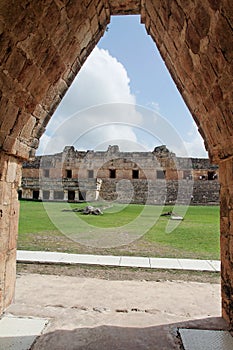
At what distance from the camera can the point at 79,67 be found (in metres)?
3.93

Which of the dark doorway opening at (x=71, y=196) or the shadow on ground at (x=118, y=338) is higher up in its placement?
the dark doorway opening at (x=71, y=196)

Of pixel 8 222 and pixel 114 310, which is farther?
pixel 114 310

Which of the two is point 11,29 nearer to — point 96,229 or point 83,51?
point 83,51

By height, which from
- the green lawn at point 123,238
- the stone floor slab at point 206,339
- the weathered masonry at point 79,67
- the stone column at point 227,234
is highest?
the weathered masonry at point 79,67

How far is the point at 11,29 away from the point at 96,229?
851 cm

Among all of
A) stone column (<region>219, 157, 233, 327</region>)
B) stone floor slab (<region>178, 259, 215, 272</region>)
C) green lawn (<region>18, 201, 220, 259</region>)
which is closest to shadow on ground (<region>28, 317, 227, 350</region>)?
stone column (<region>219, 157, 233, 327</region>)

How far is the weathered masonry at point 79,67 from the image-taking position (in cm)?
241

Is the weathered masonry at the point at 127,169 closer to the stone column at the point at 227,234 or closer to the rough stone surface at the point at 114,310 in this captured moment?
the rough stone surface at the point at 114,310

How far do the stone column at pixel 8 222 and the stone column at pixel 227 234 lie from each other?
287 cm

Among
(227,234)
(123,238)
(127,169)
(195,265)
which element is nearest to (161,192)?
(127,169)

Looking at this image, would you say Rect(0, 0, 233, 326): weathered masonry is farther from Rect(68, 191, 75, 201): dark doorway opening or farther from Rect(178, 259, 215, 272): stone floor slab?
Rect(68, 191, 75, 201): dark doorway opening

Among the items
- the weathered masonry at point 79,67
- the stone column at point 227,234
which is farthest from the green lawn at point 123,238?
the weathered masonry at point 79,67

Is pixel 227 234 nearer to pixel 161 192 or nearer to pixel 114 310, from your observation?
pixel 114 310

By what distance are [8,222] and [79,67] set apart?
244 centimetres
